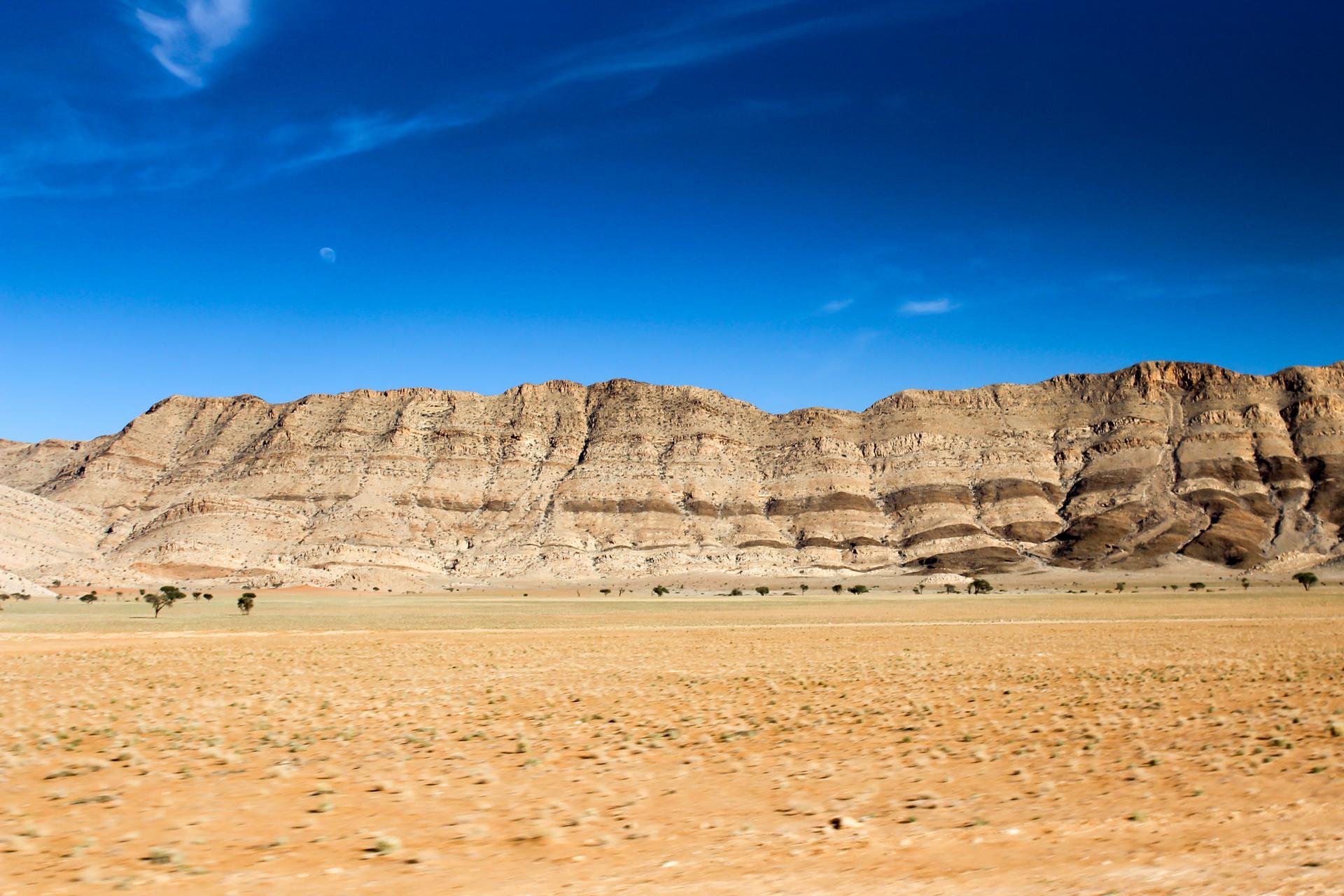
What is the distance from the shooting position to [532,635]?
3788 cm

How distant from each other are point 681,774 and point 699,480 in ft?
433

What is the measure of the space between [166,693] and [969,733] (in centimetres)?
1641

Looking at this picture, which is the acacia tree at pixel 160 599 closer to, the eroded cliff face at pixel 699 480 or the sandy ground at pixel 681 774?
the sandy ground at pixel 681 774

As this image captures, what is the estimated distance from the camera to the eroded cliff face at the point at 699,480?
121 m

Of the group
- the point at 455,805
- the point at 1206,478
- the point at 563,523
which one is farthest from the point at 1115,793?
the point at 1206,478

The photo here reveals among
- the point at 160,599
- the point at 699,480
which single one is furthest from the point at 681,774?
the point at 699,480

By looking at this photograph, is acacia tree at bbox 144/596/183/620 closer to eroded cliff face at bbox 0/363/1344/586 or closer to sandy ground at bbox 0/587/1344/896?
sandy ground at bbox 0/587/1344/896

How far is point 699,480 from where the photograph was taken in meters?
143

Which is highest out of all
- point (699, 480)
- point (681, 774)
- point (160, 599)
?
point (699, 480)

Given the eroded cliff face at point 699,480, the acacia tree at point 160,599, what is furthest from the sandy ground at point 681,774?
A: the eroded cliff face at point 699,480

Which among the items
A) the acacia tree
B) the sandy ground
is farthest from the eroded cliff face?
the sandy ground

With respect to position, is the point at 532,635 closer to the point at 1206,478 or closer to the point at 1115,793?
the point at 1115,793

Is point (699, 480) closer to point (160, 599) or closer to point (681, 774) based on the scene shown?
point (160, 599)

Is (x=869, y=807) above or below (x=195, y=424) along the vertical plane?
below
